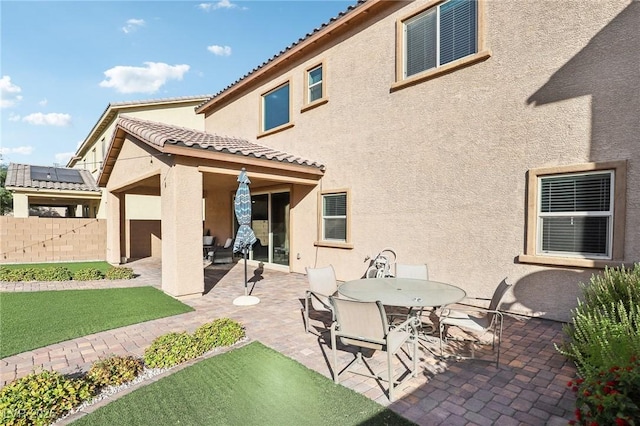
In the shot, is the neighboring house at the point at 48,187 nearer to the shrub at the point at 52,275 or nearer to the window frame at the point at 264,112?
the shrub at the point at 52,275

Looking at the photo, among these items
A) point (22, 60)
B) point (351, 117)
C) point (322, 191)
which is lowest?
point (322, 191)

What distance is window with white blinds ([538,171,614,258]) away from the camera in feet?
19.1

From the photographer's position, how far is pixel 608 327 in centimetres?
381

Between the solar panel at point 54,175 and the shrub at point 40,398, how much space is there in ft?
65.9

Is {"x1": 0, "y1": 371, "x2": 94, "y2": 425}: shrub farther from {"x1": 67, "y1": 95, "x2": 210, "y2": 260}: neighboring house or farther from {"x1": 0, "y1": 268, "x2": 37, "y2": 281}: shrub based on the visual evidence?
{"x1": 67, "y1": 95, "x2": 210, "y2": 260}: neighboring house

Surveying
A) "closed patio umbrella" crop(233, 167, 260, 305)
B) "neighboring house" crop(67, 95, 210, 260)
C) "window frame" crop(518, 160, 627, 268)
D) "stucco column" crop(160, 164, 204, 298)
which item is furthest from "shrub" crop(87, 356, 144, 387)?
"neighboring house" crop(67, 95, 210, 260)

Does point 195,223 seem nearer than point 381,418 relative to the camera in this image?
No

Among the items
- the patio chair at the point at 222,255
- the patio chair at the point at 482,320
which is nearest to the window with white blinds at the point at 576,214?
the patio chair at the point at 482,320

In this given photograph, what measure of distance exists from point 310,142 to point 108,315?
789cm

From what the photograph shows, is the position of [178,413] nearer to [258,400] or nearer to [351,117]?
[258,400]

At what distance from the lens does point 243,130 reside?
1477 cm

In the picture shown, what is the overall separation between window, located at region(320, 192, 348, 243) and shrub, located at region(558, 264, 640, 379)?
647 cm

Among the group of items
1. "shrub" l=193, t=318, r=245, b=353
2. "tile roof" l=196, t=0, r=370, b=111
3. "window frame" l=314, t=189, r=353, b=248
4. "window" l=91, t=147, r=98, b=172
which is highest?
"tile roof" l=196, t=0, r=370, b=111

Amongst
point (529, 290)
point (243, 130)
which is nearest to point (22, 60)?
point (243, 130)
